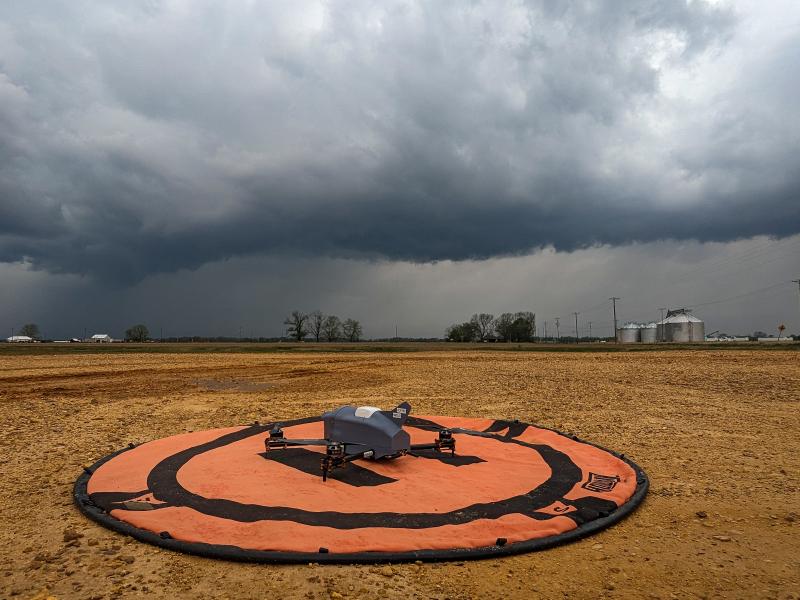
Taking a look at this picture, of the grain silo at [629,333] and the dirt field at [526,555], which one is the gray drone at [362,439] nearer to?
the dirt field at [526,555]

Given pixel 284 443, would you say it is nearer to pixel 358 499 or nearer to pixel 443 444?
pixel 358 499

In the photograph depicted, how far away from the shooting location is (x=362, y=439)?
7449 millimetres

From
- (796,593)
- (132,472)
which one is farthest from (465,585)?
(132,472)

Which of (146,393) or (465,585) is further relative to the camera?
(146,393)

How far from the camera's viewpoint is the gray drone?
7109 millimetres

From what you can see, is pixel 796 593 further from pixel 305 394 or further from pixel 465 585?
pixel 305 394

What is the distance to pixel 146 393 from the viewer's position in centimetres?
1731

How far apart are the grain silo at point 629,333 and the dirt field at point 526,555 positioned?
105m

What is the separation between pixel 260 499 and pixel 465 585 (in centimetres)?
292

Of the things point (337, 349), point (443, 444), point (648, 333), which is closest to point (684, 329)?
point (648, 333)

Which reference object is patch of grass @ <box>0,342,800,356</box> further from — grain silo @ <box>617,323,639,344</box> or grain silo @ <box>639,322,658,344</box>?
grain silo @ <box>617,323,639,344</box>

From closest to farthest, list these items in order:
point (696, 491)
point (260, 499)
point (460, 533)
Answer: point (460, 533) → point (260, 499) → point (696, 491)

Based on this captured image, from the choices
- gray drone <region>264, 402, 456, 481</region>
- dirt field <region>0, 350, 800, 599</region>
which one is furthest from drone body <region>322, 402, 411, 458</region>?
dirt field <region>0, 350, 800, 599</region>

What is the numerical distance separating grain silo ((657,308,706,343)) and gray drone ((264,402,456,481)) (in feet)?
355
